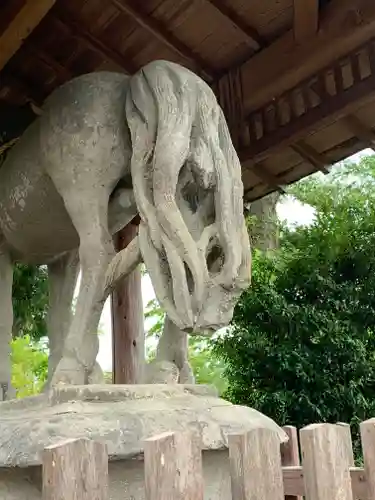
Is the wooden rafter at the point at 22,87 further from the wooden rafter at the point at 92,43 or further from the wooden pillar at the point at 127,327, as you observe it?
the wooden pillar at the point at 127,327

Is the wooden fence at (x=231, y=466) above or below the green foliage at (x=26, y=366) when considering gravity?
below

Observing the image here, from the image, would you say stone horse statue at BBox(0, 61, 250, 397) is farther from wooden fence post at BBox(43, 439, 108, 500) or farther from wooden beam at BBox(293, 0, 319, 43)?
wooden beam at BBox(293, 0, 319, 43)

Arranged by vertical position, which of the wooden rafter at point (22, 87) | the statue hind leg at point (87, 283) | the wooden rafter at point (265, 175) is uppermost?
the wooden rafter at point (22, 87)

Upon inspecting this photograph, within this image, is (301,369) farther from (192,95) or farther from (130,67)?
(192,95)

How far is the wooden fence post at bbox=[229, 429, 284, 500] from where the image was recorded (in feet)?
4.14

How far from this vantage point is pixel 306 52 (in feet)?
10.7

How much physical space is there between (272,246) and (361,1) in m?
2.96

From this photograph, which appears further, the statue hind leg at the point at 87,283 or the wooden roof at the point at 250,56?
the wooden roof at the point at 250,56

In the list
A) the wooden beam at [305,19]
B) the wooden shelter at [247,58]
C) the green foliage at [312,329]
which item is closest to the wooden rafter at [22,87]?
the wooden shelter at [247,58]

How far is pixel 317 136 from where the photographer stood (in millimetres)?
3768

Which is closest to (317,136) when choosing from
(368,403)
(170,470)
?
(368,403)

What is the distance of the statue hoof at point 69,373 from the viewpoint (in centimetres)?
197

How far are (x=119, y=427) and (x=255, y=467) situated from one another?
466 mm

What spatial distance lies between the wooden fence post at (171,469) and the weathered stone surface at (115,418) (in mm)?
467
